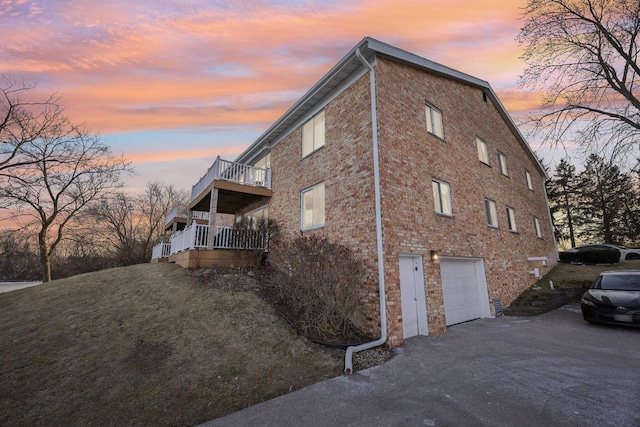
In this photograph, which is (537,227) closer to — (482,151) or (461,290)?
(482,151)

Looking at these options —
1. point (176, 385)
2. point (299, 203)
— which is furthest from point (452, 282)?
point (176, 385)

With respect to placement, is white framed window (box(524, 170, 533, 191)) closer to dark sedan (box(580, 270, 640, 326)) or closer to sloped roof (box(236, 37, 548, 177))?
sloped roof (box(236, 37, 548, 177))

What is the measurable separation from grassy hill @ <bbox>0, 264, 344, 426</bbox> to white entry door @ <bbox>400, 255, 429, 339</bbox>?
218cm

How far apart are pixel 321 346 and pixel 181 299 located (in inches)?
A: 171

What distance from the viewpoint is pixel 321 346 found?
563 centimetres

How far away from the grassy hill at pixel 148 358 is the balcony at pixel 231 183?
4704 mm

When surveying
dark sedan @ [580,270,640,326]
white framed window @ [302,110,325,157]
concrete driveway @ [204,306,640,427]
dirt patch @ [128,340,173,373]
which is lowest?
concrete driveway @ [204,306,640,427]

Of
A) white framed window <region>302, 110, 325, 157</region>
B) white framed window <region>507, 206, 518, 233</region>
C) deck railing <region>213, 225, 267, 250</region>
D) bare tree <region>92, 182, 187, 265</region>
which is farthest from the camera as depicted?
bare tree <region>92, 182, 187, 265</region>

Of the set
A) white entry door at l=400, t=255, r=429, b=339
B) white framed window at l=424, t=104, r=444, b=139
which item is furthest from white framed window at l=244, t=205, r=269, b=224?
white framed window at l=424, t=104, r=444, b=139

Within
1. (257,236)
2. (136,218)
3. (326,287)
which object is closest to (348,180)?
(326,287)

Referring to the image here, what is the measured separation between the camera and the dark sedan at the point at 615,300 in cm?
703

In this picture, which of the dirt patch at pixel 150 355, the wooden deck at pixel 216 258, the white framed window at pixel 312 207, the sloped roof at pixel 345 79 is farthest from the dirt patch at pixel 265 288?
the sloped roof at pixel 345 79

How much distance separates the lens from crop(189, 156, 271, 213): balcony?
11367 mm

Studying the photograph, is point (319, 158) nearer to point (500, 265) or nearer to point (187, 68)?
point (187, 68)
